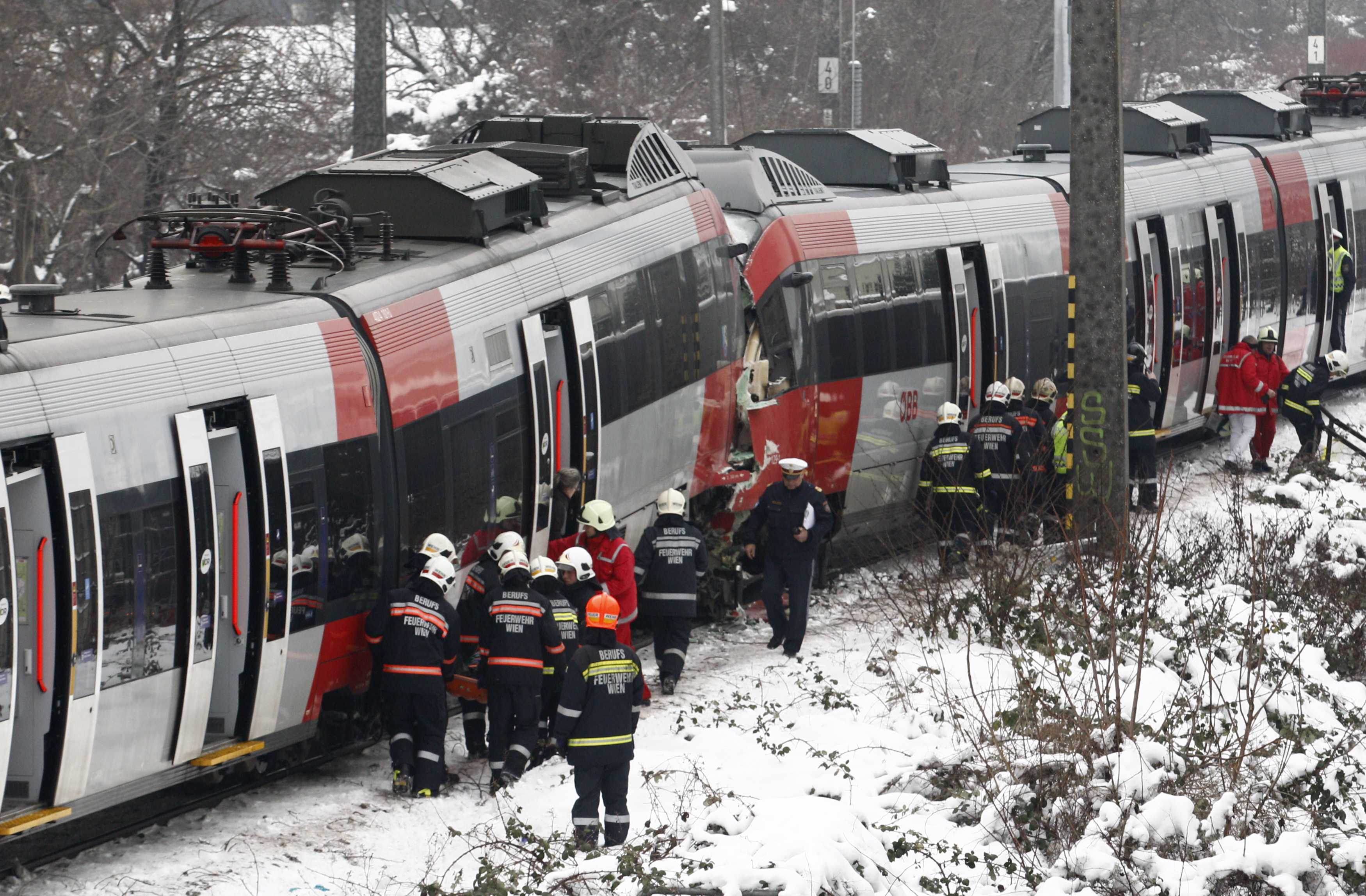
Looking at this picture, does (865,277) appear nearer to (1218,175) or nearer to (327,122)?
(1218,175)

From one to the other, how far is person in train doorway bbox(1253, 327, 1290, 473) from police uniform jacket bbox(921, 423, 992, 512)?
5.34m

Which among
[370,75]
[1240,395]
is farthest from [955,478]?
[370,75]

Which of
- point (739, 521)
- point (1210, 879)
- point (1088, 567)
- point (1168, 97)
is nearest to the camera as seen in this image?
point (1210, 879)

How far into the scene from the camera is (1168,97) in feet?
76.9

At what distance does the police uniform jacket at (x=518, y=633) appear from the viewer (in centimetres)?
998

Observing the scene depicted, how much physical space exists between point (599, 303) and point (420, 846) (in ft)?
14.2

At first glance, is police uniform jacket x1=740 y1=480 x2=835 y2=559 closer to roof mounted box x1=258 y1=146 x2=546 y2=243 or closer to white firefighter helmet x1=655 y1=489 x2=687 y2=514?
white firefighter helmet x1=655 y1=489 x2=687 y2=514

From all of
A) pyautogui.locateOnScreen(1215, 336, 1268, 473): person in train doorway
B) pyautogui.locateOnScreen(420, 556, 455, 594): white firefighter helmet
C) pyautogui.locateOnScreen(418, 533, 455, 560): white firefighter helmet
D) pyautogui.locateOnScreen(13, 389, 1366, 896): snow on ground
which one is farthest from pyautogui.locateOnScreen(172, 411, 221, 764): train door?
pyautogui.locateOnScreen(1215, 336, 1268, 473): person in train doorway

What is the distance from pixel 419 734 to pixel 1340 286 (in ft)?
53.1

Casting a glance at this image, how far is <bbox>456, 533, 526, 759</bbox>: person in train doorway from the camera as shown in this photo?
10.4m

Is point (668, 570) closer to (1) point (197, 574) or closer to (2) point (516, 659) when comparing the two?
(2) point (516, 659)

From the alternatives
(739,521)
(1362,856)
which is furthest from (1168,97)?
(1362,856)

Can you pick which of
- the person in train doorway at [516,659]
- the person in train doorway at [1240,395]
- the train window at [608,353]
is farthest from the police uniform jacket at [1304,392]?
the person in train doorway at [516,659]

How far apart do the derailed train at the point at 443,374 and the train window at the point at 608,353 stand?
30mm
